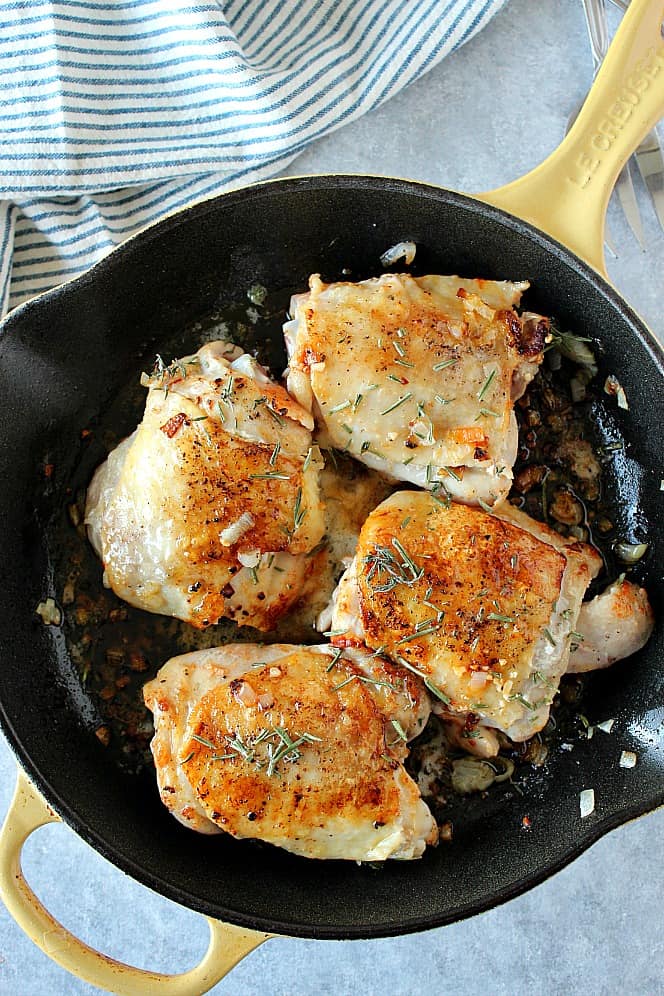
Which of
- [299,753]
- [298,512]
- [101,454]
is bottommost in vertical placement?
[101,454]

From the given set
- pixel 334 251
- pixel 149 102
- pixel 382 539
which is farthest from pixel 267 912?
pixel 149 102

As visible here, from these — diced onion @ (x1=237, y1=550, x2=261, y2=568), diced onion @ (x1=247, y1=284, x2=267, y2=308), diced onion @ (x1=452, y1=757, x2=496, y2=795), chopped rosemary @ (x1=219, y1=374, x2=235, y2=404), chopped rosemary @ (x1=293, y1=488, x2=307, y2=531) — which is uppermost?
chopped rosemary @ (x1=219, y1=374, x2=235, y2=404)

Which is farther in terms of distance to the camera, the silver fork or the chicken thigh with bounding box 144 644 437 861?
the silver fork

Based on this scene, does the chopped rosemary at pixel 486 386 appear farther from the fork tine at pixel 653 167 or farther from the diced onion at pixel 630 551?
the fork tine at pixel 653 167

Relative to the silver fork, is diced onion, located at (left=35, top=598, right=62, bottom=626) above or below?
below

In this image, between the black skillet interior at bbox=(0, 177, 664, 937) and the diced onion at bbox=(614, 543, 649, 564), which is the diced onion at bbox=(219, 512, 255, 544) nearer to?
the black skillet interior at bbox=(0, 177, 664, 937)

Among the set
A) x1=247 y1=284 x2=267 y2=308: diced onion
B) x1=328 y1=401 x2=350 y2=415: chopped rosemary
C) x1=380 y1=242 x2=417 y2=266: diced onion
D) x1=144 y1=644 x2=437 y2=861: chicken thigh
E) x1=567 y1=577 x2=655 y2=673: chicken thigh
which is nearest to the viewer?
x1=144 y1=644 x2=437 y2=861: chicken thigh

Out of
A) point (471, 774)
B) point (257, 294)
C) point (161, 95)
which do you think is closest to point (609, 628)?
point (471, 774)

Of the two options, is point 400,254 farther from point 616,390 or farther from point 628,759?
point 628,759

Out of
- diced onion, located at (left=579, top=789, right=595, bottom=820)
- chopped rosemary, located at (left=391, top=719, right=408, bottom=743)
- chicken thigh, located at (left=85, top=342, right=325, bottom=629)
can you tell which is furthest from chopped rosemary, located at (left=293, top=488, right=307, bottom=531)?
diced onion, located at (left=579, top=789, right=595, bottom=820)
